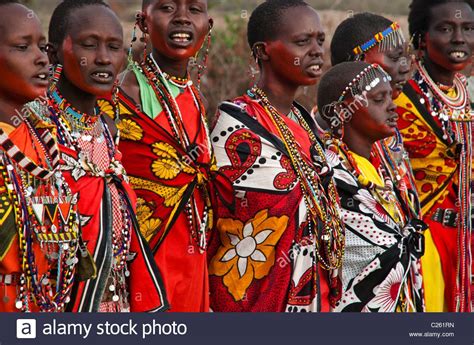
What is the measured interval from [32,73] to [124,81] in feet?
3.30

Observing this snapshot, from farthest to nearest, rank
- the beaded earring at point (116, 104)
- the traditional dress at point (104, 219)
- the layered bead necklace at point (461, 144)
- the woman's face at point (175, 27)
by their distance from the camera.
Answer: the layered bead necklace at point (461, 144)
the woman's face at point (175, 27)
the beaded earring at point (116, 104)
the traditional dress at point (104, 219)

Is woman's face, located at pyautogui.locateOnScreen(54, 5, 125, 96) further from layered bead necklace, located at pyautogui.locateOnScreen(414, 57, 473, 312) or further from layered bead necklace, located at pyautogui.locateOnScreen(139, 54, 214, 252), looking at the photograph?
layered bead necklace, located at pyautogui.locateOnScreen(414, 57, 473, 312)

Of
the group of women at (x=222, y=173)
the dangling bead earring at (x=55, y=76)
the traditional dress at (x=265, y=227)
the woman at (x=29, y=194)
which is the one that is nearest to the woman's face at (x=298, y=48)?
the group of women at (x=222, y=173)

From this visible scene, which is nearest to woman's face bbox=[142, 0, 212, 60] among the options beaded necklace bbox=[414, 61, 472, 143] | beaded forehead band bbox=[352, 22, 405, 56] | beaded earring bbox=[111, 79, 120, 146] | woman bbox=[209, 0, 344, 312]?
beaded earring bbox=[111, 79, 120, 146]

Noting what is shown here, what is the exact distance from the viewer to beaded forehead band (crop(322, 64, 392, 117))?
598 centimetres

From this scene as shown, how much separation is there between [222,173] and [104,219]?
0.96 metres

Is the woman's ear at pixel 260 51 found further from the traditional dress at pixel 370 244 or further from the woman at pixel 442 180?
the woman at pixel 442 180

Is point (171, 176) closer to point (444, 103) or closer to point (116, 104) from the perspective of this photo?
point (116, 104)

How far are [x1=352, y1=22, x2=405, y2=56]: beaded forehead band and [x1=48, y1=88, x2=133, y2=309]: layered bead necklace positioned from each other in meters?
2.37

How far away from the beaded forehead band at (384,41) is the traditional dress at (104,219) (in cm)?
232

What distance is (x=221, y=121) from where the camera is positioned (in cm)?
560

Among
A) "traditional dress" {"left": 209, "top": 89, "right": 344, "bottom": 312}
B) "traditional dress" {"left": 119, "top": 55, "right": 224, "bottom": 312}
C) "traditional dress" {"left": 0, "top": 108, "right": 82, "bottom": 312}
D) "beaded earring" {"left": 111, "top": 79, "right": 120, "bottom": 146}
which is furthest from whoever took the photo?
"traditional dress" {"left": 209, "top": 89, "right": 344, "bottom": 312}

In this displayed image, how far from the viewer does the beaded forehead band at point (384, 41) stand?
6645mm

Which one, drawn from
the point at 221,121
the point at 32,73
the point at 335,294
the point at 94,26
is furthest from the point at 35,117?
the point at 335,294
